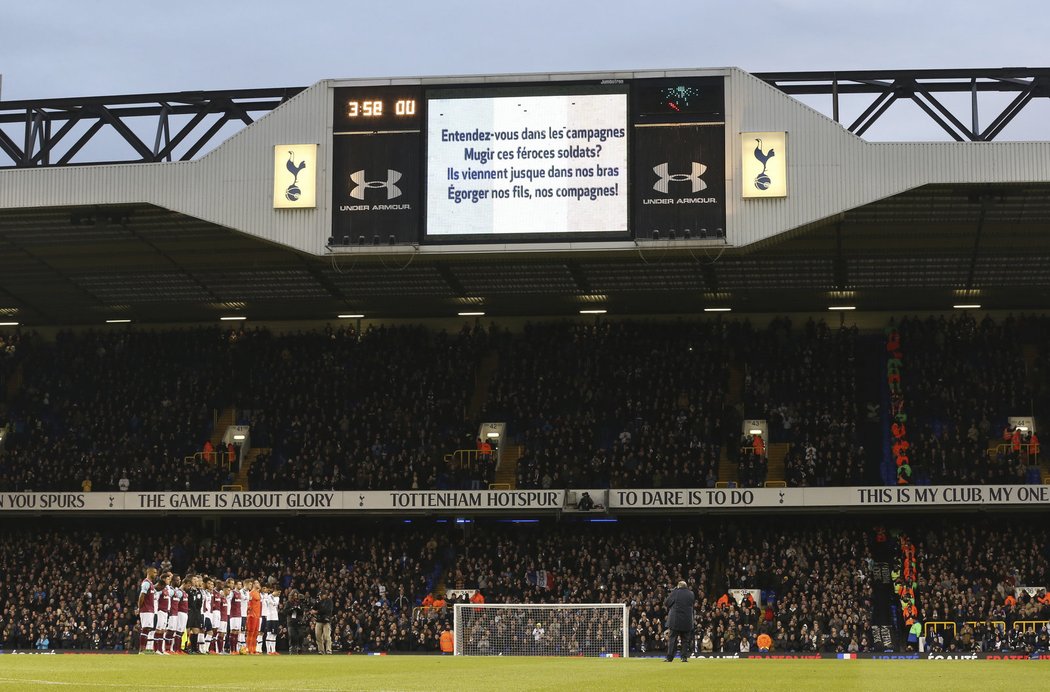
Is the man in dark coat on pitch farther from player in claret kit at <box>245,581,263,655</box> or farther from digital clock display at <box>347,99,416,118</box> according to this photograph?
digital clock display at <box>347,99,416,118</box>

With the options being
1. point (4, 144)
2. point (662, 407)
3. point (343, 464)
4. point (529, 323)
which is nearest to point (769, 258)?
point (662, 407)

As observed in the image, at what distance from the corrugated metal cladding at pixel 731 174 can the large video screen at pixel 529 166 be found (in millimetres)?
2085

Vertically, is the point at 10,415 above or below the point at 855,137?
below

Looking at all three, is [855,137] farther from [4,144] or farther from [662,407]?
[4,144]

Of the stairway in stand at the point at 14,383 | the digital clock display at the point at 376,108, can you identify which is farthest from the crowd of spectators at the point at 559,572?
the digital clock display at the point at 376,108

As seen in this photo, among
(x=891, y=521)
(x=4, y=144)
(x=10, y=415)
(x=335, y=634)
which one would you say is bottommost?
(x=335, y=634)

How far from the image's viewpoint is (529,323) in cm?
5062

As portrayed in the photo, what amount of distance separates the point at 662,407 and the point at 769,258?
7.38 m

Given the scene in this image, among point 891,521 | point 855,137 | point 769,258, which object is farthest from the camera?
point 891,521

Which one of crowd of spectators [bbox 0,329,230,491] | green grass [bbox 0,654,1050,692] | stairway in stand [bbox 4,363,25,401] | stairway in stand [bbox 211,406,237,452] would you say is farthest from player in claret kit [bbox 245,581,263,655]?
stairway in stand [bbox 4,363,25,401]

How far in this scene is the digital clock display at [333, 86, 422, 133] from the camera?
3756 centimetres

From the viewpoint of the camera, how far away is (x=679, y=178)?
36438mm

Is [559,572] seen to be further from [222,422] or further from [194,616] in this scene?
[222,422]

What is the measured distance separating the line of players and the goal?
5.55 m
